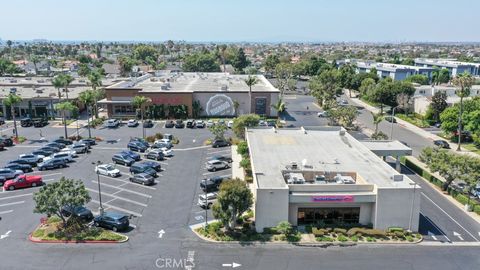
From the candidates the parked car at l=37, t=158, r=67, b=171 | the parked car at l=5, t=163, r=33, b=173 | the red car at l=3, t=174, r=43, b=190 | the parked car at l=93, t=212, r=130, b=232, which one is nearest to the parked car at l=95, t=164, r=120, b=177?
the parked car at l=37, t=158, r=67, b=171

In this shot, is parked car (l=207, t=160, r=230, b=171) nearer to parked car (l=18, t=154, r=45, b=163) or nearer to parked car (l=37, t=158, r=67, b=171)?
parked car (l=37, t=158, r=67, b=171)

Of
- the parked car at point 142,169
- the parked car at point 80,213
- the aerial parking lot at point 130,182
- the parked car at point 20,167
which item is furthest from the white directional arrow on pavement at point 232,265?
the parked car at point 20,167

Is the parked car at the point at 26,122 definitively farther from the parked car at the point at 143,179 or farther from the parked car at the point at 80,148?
the parked car at the point at 143,179

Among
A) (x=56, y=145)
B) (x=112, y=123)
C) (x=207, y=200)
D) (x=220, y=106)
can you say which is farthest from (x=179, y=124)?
(x=207, y=200)

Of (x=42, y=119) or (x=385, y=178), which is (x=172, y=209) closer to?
(x=385, y=178)

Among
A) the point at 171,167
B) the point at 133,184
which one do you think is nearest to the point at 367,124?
the point at 171,167
